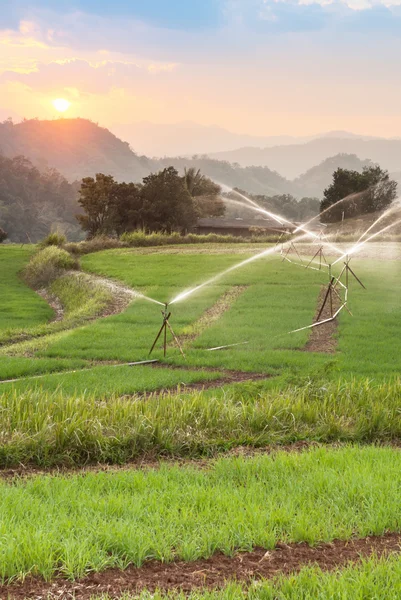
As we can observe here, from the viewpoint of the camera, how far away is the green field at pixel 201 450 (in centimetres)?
490

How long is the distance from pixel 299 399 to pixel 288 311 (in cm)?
1235

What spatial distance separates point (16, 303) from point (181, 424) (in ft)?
Answer: 67.2

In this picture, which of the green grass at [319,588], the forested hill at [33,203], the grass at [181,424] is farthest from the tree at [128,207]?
the green grass at [319,588]

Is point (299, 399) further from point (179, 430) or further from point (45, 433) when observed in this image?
point (45, 433)

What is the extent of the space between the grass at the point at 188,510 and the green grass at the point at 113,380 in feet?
17.0

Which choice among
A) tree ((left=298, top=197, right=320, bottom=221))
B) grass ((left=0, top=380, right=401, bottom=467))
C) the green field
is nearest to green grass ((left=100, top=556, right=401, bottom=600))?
the green field

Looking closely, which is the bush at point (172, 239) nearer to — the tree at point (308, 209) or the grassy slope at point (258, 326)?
the grassy slope at point (258, 326)

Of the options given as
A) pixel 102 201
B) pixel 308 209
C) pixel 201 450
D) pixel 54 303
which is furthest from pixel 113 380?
pixel 308 209

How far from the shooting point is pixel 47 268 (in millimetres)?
36500

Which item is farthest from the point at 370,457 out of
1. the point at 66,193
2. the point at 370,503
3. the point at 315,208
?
the point at 315,208

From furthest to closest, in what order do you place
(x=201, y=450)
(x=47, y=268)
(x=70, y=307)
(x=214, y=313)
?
(x=47, y=268) → (x=70, y=307) → (x=214, y=313) → (x=201, y=450)

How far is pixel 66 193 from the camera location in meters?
118

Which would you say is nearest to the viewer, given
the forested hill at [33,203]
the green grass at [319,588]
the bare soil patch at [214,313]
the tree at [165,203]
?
the green grass at [319,588]

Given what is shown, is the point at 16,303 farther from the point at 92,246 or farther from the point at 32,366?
the point at 92,246
